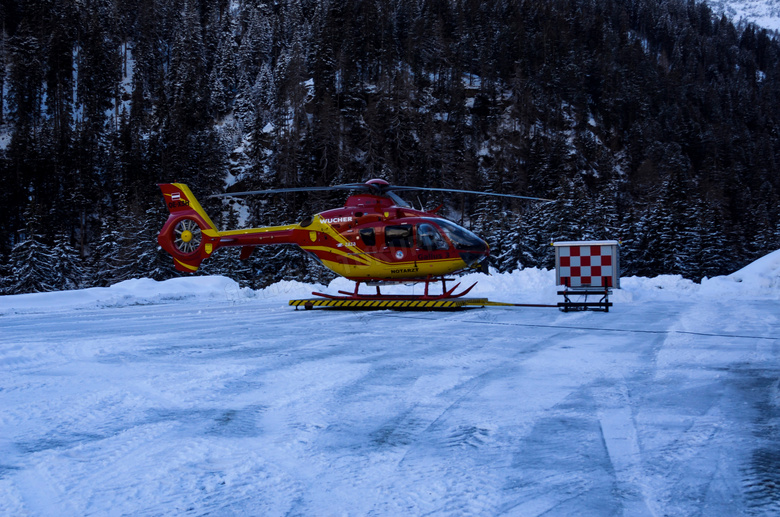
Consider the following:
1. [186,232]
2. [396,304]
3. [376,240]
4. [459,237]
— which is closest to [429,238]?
[459,237]

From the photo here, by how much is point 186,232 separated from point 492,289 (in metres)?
9.38

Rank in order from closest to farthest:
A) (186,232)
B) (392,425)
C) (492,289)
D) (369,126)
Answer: (392,425) → (186,232) → (492,289) → (369,126)

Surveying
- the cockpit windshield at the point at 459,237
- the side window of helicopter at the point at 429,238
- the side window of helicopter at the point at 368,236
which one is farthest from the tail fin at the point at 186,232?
the cockpit windshield at the point at 459,237

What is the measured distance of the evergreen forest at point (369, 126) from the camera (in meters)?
38.7

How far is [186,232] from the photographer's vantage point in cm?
1324

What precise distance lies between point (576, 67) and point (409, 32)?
24.9 meters

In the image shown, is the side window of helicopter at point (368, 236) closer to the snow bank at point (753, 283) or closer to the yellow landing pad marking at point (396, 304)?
the yellow landing pad marking at point (396, 304)

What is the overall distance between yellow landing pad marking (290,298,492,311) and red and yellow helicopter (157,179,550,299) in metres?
0.52

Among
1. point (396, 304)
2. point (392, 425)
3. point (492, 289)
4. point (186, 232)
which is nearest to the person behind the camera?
point (392, 425)

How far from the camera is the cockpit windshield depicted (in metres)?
10.8

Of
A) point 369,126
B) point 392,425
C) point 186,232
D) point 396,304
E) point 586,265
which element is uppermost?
point 369,126

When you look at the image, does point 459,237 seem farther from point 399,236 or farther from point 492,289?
point 492,289

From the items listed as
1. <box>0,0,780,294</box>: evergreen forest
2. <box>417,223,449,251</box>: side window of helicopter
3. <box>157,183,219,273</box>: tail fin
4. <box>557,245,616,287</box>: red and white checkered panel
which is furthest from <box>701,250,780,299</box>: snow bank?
<box>0,0,780,294</box>: evergreen forest

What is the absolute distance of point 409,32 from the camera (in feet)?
244
